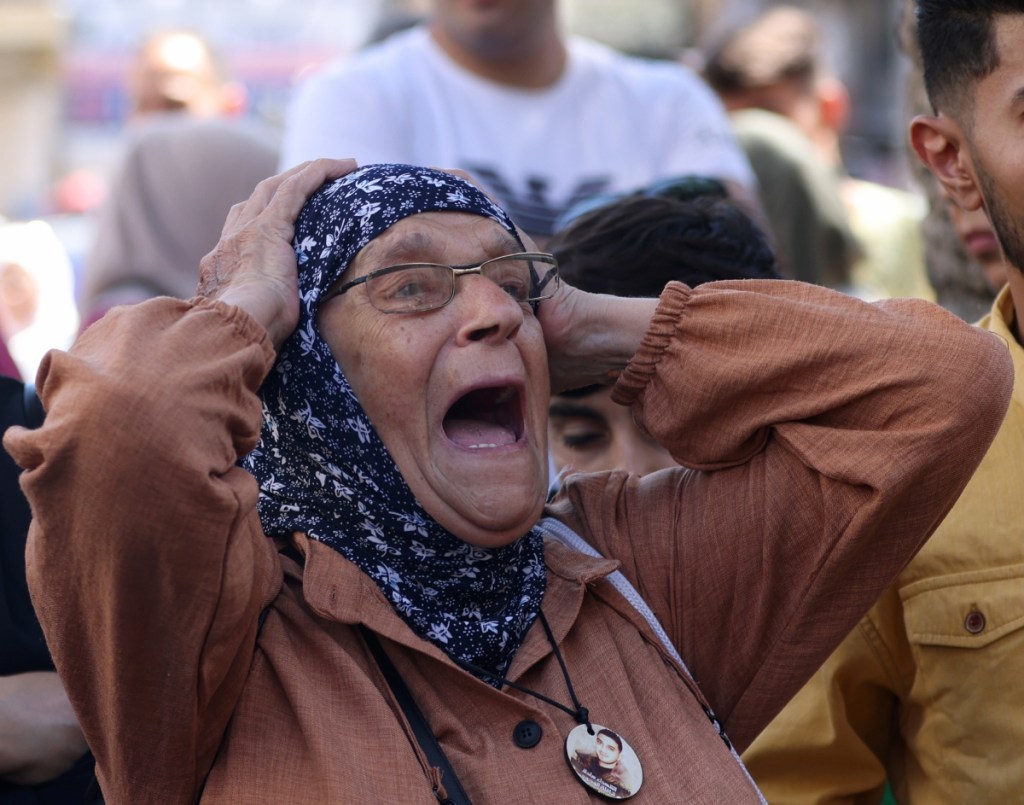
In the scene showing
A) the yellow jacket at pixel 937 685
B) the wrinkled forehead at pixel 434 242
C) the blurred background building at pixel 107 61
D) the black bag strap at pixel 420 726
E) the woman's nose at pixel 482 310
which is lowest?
the blurred background building at pixel 107 61

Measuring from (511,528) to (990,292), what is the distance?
7.01 ft

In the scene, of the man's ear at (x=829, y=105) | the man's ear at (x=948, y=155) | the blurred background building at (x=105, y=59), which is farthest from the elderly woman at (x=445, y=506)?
the blurred background building at (x=105, y=59)

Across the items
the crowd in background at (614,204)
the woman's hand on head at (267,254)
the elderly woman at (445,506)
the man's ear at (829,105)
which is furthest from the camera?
the man's ear at (829,105)

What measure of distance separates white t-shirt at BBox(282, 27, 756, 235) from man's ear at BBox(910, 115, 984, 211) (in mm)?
1222

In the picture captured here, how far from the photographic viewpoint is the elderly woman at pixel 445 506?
77.2 inches

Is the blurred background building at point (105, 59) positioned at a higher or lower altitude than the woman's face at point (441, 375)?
lower

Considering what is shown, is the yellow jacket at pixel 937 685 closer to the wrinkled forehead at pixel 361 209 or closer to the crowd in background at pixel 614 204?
the crowd in background at pixel 614 204

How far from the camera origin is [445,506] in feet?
7.46

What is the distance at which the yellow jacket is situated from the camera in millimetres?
2605

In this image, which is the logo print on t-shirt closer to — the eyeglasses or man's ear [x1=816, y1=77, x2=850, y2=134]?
the eyeglasses

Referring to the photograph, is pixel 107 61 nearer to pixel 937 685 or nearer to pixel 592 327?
pixel 592 327

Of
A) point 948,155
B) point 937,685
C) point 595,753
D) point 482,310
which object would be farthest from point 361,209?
point 937,685

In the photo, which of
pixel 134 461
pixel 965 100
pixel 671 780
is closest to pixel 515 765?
pixel 671 780

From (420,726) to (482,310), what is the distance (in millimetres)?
625
